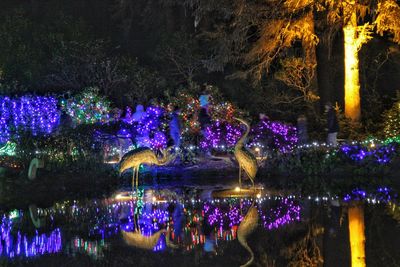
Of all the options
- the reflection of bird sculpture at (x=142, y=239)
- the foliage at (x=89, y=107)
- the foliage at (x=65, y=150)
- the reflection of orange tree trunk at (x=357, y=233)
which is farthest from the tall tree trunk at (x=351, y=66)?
the reflection of bird sculpture at (x=142, y=239)

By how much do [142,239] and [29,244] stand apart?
1872 mm

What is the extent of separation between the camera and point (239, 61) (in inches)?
955

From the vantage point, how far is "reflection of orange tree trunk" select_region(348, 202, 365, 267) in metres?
8.27

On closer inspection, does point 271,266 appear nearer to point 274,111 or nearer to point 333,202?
point 333,202

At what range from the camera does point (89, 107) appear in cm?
2138

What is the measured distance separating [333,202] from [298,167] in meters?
5.63

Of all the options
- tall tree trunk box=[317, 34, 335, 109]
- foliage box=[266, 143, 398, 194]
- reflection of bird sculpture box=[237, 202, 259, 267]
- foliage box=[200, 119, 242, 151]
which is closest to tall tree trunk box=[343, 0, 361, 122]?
tall tree trunk box=[317, 34, 335, 109]

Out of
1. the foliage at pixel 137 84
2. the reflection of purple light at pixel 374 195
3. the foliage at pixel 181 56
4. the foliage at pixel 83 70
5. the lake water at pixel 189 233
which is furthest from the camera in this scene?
the foliage at pixel 181 56

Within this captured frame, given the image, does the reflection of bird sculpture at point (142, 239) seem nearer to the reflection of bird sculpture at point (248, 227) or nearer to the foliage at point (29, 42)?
the reflection of bird sculpture at point (248, 227)

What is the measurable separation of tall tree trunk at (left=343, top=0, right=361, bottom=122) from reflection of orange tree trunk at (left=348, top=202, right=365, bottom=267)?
982cm

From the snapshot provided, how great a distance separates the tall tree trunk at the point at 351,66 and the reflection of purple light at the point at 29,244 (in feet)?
45.8

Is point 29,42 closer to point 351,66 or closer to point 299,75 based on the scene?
point 299,75

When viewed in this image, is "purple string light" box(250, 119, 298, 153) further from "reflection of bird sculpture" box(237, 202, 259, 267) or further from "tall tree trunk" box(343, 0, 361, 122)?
"reflection of bird sculpture" box(237, 202, 259, 267)

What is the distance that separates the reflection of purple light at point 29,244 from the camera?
30.3 ft
